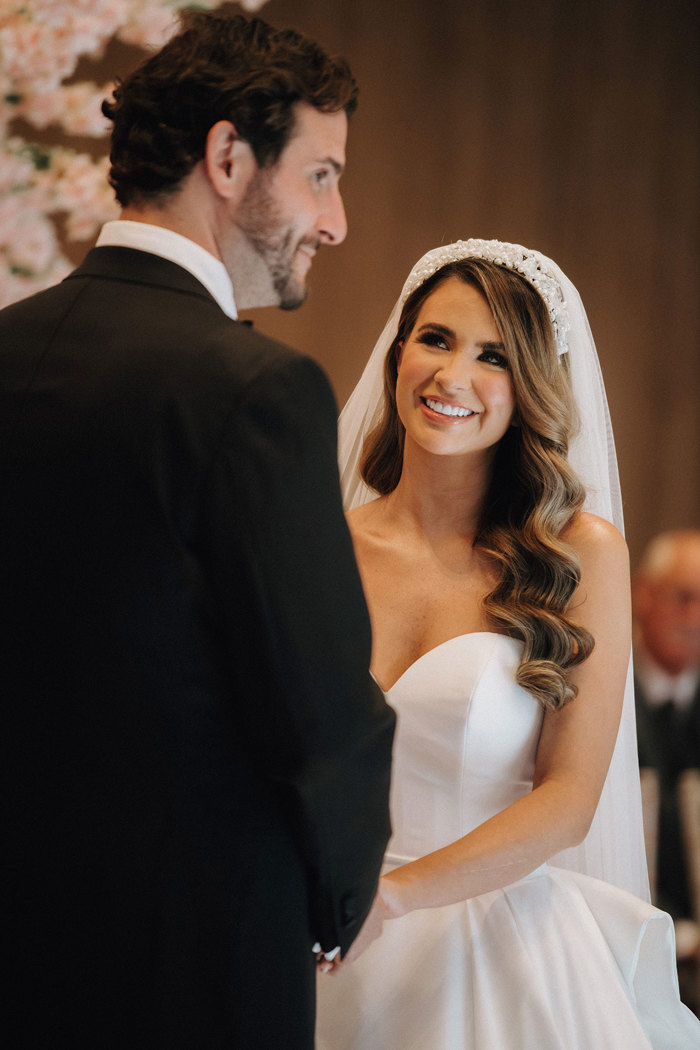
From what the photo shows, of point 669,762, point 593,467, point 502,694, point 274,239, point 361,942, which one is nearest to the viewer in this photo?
point 274,239

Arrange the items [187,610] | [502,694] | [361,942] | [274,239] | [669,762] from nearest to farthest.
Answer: [187,610]
[274,239]
[361,942]
[502,694]
[669,762]

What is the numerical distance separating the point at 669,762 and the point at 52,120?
2.32m

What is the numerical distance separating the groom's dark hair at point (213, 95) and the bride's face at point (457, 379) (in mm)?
791

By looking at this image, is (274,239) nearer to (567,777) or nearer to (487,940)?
(567,777)

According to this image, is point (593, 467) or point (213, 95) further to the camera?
point (593, 467)

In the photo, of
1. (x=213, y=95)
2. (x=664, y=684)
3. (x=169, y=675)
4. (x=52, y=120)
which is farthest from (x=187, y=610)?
(x=52, y=120)

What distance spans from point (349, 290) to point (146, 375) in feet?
6.58

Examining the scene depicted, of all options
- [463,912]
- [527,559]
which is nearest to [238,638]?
[463,912]

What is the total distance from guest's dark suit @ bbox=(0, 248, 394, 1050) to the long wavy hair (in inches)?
28.6

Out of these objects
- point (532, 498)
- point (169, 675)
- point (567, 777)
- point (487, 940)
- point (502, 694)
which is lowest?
point (487, 940)

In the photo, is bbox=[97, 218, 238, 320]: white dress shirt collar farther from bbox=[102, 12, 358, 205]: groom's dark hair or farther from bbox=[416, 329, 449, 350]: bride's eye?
bbox=[416, 329, 449, 350]: bride's eye

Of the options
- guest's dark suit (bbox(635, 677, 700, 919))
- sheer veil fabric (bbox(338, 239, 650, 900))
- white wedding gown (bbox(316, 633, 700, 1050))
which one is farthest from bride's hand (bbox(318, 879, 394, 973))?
guest's dark suit (bbox(635, 677, 700, 919))

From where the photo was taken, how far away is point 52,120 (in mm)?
2803

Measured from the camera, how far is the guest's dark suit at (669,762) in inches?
82.6
